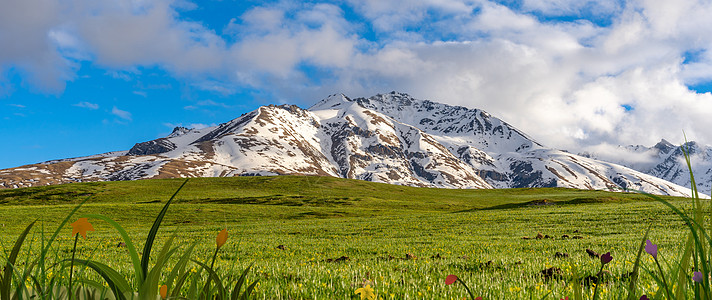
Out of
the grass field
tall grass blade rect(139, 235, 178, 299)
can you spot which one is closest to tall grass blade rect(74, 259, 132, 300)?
tall grass blade rect(139, 235, 178, 299)

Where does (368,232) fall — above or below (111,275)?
below

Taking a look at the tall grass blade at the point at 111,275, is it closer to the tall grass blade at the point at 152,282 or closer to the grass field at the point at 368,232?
the tall grass blade at the point at 152,282

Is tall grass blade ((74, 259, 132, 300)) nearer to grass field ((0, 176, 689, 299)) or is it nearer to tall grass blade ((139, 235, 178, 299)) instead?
tall grass blade ((139, 235, 178, 299))

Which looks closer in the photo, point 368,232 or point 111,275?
point 111,275

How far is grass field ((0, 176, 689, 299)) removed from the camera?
6082mm

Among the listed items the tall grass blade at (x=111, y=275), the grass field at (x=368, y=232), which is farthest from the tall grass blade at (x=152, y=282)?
the grass field at (x=368, y=232)

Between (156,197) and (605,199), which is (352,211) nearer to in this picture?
(605,199)

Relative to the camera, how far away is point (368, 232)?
30484 mm

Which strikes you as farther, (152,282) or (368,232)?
(368,232)

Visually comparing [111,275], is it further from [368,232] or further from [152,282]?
[368,232]

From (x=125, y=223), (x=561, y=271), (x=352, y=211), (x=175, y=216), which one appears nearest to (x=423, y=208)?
(x=352, y=211)

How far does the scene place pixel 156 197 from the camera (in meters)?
103

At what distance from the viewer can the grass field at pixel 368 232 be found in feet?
20.0

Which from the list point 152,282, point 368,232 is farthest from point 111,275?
point 368,232
